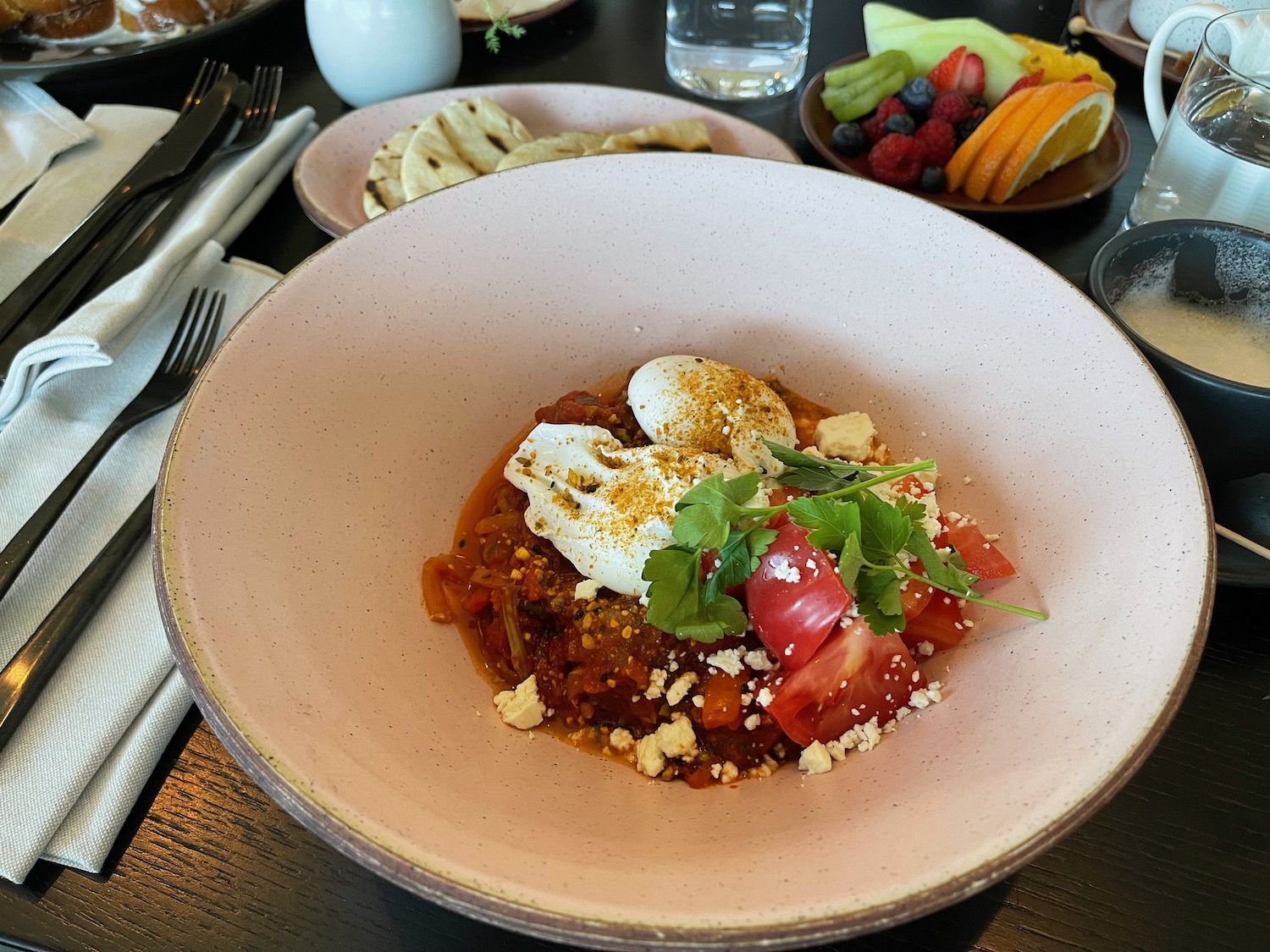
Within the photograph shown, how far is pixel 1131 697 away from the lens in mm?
900

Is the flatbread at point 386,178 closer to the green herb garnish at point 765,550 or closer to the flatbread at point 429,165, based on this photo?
the flatbread at point 429,165

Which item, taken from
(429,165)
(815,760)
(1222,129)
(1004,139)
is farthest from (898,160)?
(815,760)

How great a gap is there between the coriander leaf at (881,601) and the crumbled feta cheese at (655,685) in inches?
11.5

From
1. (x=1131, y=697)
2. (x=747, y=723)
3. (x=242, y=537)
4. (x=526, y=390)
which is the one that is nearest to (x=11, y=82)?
(x=526, y=390)

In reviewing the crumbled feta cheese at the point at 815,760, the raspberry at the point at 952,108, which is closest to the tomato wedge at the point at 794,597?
the crumbled feta cheese at the point at 815,760

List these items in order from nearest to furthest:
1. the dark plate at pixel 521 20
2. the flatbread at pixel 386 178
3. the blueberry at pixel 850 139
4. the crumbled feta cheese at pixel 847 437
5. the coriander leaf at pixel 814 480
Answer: the coriander leaf at pixel 814 480 < the crumbled feta cheese at pixel 847 437 < the flatbread at pixel 386 178 < the blueberry at pixel 850 139 < the dark plate at pixel 521 20

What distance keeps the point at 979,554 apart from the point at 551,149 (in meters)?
1.36

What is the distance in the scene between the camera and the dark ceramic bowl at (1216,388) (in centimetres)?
130

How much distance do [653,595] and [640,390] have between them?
46cm

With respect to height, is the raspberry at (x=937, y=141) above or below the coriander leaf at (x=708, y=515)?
below

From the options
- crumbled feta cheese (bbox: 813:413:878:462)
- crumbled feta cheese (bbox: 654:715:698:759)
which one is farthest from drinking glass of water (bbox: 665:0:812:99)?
crumbled feta cheese (bbox: 654:715:698:759)

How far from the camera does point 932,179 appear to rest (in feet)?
6.93

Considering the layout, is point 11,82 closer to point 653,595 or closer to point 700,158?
point 700,158

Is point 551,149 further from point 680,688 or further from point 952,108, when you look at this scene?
point 680,688
